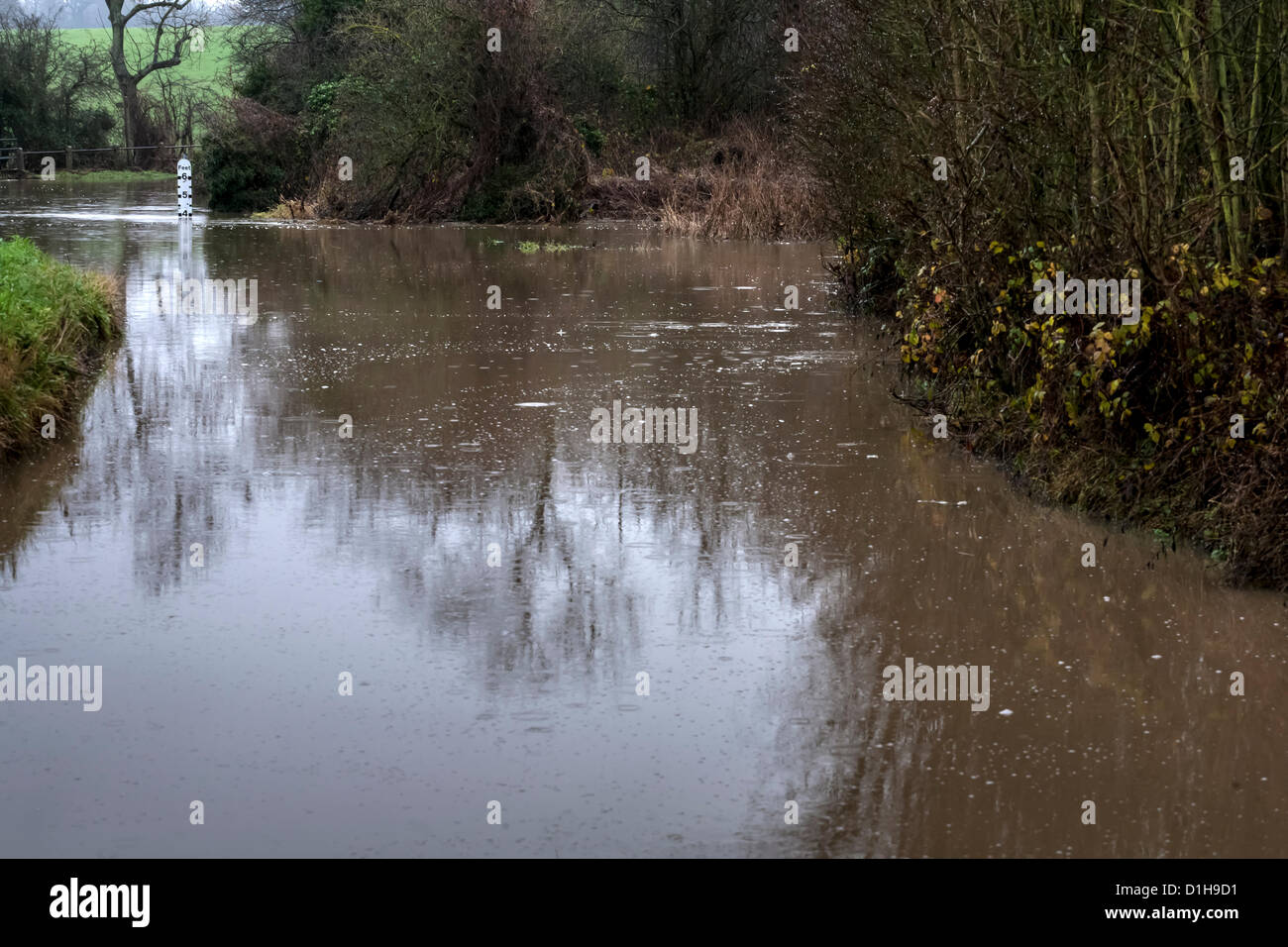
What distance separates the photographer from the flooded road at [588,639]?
487cm

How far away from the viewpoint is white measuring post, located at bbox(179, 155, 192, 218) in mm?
34094

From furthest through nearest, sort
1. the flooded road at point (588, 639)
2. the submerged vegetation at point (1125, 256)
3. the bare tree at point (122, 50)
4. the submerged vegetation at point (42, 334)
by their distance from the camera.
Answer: the bare tree at point (122, 50)
the submerged vegetation at point (42, 334)
the submerged vegetation at point (1125, 256)
the flooded road at point (588, 639)

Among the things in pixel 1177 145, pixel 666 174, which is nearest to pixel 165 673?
pixel 1177 145

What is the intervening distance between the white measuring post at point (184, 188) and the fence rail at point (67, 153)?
21.8m

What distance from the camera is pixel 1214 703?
19.2ft

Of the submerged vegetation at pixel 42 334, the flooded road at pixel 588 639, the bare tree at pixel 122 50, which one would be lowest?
the flooded road at pixel 588 639

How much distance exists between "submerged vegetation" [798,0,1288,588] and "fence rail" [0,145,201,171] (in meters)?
49.2

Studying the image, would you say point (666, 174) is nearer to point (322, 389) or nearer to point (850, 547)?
point (322, 389)

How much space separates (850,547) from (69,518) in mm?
4143

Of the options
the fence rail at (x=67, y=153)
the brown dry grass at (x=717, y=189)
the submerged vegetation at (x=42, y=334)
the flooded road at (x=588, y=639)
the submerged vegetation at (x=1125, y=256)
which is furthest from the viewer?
the fence rail at (x=67, y=153)

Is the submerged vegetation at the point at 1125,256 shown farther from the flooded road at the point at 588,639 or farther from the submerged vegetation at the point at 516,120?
the submerged vegetation at the point at 516,120

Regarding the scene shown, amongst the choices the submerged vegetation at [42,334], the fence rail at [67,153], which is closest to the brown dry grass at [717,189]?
the submerged vegetation at [42,334]

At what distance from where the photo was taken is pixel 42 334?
38.4ft

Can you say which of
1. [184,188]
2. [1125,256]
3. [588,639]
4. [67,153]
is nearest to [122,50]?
[67,153]
